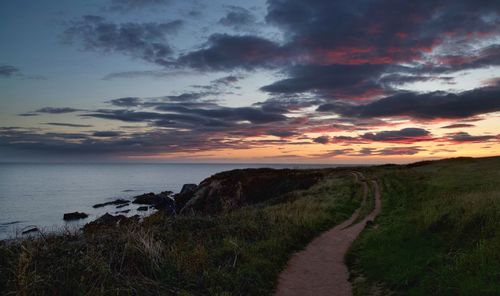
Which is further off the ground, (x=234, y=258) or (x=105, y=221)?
(x=234, y=258)

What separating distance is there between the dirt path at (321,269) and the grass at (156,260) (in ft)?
1.70

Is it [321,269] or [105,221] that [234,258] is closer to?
[321,269]

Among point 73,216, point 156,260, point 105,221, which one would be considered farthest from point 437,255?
point 73,216

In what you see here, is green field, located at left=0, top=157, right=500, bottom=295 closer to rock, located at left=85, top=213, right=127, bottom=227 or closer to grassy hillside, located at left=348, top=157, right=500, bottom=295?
grassy hillside, located at left=348, top=157, right=500, bottom=295

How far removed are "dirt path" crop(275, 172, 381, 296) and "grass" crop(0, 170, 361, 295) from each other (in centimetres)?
52

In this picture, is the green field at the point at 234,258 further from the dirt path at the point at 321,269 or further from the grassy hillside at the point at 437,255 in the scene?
the dirt path at the point at 321,269

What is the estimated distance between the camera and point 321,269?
14.0 meters

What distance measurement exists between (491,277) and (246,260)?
7.63 m

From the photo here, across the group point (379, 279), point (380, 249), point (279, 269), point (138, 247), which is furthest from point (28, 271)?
point (380, 249)

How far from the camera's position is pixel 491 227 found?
1217 cm

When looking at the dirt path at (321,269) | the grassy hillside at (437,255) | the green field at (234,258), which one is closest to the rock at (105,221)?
the green field at (234,258)

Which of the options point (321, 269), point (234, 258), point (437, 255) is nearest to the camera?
point (437, 255)

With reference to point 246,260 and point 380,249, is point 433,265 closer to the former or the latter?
point 380,249

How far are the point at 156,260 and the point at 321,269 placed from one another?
637cm
